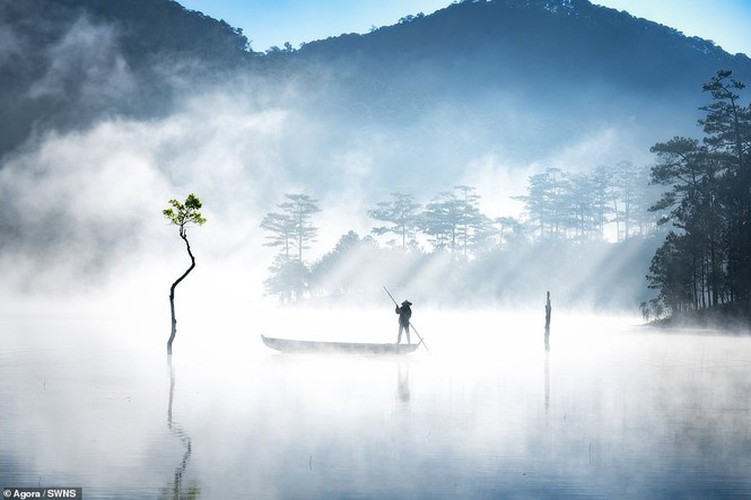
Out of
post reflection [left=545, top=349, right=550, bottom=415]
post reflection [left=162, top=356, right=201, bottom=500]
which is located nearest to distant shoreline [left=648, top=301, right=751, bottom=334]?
post reflection [left=545, top=349, right=550, bottom=415]

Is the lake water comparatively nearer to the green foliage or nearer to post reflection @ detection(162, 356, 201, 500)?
post reflection @ detection(162, 356, 201, 500)

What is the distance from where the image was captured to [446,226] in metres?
142

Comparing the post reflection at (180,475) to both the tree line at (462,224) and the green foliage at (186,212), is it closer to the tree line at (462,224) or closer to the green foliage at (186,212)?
the green foliage at (186,212)

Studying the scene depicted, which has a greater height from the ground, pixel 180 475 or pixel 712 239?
pixel 712 239

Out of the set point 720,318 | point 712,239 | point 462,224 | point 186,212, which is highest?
point 462,224

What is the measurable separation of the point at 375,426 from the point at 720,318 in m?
54.5

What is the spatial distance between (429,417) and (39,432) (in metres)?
9.86

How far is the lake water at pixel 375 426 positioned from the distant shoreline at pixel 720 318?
23.7 m

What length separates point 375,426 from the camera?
23.7 meters

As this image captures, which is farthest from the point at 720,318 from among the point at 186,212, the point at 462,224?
the point at 462,224

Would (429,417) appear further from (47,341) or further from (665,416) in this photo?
(47,341)

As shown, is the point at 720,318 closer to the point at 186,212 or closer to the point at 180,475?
the point at 186,212

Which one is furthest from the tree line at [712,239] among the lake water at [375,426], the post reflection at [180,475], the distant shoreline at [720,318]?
the post reflection at [180,475]

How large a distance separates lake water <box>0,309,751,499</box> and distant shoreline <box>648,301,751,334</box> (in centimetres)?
2370
